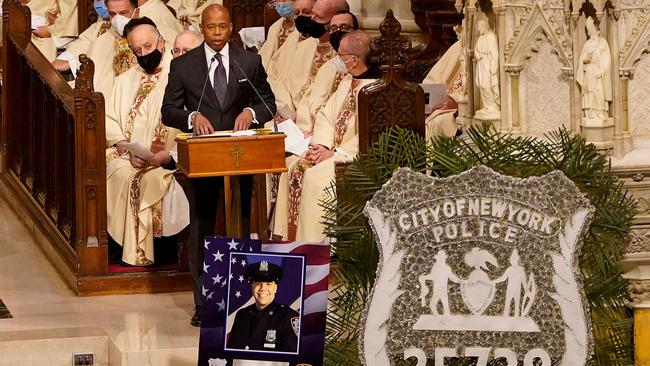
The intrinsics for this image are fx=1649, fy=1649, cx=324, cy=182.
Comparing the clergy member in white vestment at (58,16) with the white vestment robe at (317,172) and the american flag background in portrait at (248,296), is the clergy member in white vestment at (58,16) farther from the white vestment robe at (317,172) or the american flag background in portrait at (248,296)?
the american flag background in portrait at (248,296)

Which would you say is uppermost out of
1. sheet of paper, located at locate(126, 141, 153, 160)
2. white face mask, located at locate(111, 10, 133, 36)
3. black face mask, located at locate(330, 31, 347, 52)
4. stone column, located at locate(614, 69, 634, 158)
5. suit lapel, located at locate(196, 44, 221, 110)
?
white face mask, located at locate(111, 10, 133, 36)

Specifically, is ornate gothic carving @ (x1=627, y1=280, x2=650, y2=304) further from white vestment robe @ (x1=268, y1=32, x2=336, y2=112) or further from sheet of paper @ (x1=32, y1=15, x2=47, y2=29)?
sheet of paper @ (x1=32, y1=15, x2=47, y2=29)

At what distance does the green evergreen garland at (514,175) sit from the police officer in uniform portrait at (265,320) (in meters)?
0.17

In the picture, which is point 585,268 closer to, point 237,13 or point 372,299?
point 372,299

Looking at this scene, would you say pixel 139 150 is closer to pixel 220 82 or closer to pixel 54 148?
pixel 54 148

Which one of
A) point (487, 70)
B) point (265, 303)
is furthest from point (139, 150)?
point (265, 303)

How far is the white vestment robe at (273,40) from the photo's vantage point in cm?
1171

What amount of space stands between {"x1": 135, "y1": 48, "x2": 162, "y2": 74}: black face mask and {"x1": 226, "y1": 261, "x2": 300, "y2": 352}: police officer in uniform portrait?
5.25 meters

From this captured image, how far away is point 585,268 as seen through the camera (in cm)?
511

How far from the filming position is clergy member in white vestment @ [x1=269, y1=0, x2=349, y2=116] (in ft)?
36.1

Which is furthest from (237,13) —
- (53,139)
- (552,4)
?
(552,4)

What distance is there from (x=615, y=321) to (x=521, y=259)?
385 millimetres

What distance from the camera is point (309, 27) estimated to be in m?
11.2

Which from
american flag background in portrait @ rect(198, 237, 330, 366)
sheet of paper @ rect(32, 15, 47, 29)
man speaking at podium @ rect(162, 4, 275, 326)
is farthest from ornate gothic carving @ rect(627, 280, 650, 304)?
sheet of paper @ rect(32, 15, 47, 29)
